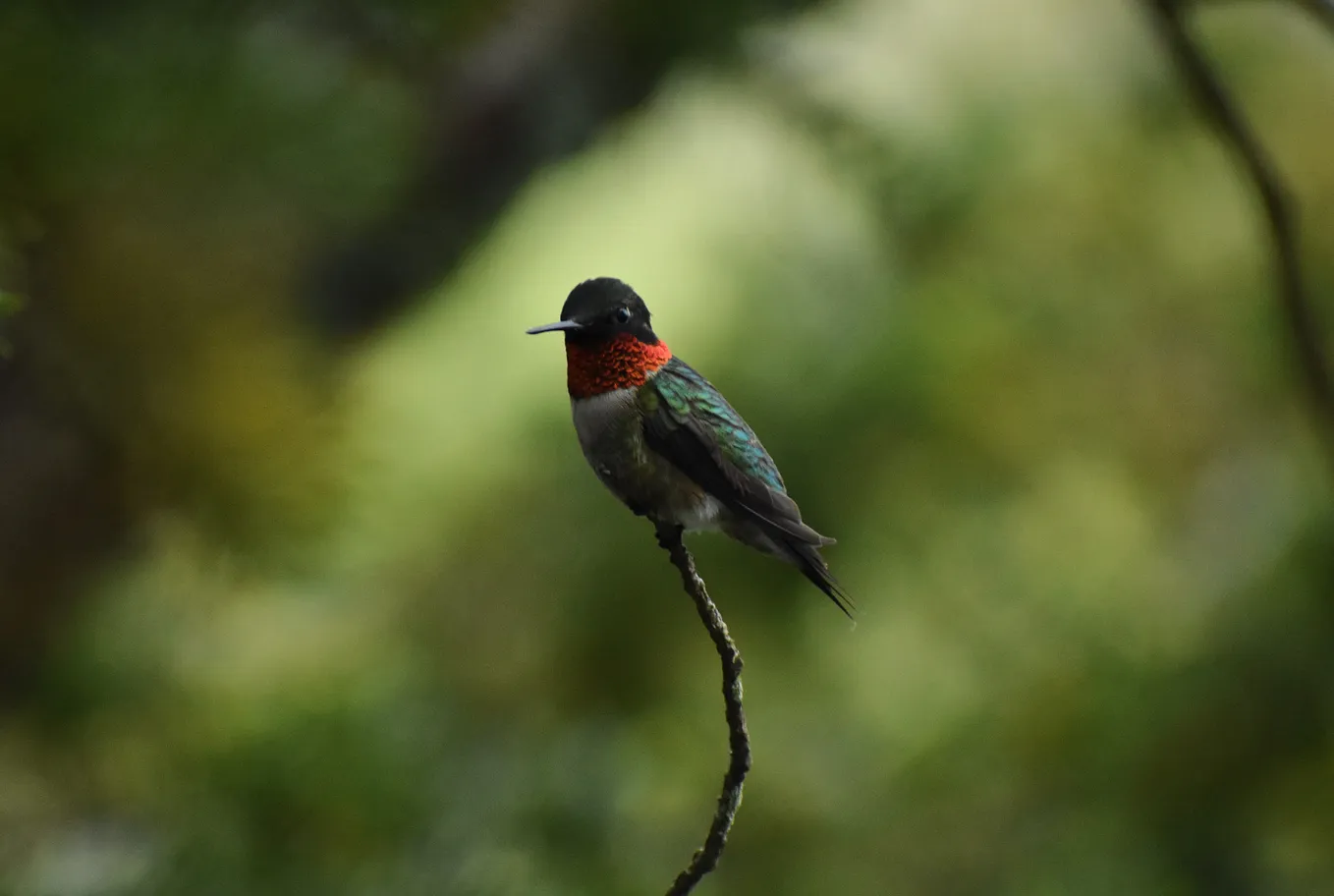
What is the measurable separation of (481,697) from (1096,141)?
812 mm

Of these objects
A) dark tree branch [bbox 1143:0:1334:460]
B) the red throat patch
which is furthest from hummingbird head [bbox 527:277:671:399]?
dark tree branch [bbox 1143:0:1334:460]

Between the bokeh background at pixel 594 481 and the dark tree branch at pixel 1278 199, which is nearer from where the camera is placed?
the dark tree branch at pixel 1278 199

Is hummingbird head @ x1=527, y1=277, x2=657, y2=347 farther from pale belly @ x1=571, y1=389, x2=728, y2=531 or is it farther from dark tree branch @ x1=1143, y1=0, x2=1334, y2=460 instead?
dark tree branch @ x1=1143, y1=0, x2=1334, y2=460

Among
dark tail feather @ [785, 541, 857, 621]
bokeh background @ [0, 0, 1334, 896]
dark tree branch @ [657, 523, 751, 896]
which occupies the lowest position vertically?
dark tree branch @ [657, 523, 751, 896]

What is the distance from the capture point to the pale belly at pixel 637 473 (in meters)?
0.34

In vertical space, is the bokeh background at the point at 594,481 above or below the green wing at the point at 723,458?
above

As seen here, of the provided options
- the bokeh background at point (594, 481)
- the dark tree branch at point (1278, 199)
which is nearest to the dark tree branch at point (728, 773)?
the dark tree branch at point (1278, 199)

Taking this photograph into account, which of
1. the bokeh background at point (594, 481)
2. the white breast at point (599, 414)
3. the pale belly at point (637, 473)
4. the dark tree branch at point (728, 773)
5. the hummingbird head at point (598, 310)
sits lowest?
the dark tree branch at point (728, 773)

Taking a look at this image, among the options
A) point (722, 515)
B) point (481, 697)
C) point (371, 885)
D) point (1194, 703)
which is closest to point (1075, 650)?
point (1194, 703)

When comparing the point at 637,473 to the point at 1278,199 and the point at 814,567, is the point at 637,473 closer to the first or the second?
the point at 814,567

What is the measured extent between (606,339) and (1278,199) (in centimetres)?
19

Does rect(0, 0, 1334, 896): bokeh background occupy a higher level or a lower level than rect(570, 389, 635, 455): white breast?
higher

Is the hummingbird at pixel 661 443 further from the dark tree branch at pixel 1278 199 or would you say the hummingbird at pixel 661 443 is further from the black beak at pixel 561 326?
the dark tree branch at pixel 1278 199

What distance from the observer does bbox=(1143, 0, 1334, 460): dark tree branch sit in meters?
0.34
